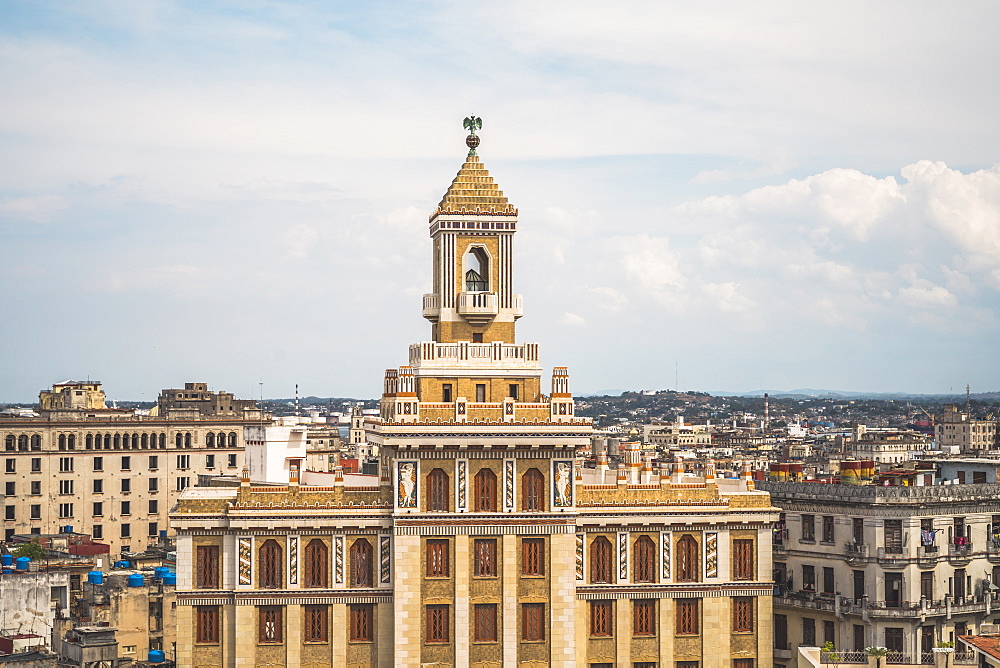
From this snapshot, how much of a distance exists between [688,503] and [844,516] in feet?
30.0

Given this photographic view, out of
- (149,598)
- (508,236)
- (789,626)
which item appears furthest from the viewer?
(149,598)

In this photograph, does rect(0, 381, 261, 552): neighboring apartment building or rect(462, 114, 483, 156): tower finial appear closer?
rect(462, 114, 483, 156): tower finial

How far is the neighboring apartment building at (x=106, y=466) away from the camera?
133625 mm

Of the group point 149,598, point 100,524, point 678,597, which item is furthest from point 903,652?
point 100,524

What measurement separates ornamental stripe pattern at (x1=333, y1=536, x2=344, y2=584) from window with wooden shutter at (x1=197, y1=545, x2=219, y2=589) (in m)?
4.64

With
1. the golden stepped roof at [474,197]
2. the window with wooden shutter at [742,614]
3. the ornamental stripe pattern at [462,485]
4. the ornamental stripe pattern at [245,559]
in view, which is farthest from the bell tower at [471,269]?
the window with wooden shutter at [742,614]

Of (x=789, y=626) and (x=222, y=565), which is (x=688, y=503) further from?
(x=222, y=565)

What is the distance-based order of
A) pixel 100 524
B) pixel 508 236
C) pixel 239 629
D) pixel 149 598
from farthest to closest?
pixel 100 524 < pixel 149 598 < pixel 508 236 < pixel 239 629

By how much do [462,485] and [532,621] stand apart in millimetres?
6326

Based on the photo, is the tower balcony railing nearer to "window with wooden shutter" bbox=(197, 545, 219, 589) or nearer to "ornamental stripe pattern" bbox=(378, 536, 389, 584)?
"ornamental stripe pattern" bbox=(378, 536, 389, 584)

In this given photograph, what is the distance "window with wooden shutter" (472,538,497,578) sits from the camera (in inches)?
2462

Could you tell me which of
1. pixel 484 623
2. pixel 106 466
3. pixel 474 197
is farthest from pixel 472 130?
pixel 106 466

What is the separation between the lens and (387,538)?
62.5m

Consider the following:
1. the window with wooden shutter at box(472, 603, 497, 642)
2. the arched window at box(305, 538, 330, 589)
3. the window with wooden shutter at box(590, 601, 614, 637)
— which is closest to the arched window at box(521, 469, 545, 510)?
the window with wooden shutter at box(472, 603, 497, 642)
